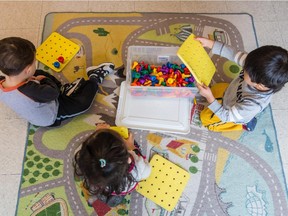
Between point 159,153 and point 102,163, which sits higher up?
point 102,163

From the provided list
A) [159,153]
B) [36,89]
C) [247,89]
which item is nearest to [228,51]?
[247,89]

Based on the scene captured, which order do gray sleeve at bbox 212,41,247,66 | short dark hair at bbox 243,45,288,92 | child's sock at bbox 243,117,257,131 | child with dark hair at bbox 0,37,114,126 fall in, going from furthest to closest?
child's sock at bbox 243,117,257,131 < gray sleeve at bbox 212,41,247,66 < child with dark hair at bbox 0,37,114,126 < short dark hair at bbox 243,45,288,92

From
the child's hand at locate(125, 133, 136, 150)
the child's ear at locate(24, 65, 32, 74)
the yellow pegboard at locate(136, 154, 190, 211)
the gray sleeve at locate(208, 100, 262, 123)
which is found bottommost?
the yellow pegboard at locate(136, 154, 190, 211)

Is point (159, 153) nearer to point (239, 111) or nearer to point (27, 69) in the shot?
point (239, 111)

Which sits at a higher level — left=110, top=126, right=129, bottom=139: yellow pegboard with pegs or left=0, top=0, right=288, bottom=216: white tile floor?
left=0, top=0, right=288, bottom=216: white tile floor

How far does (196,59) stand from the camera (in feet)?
3.57

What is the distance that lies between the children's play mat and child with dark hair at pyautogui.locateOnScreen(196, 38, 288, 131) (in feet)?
0.23

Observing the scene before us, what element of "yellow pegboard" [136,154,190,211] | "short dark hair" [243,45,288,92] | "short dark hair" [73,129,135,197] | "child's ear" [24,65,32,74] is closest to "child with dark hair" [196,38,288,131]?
"short dark hair" [243,45,288,92]

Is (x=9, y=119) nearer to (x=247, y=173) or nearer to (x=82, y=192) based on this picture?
(x=82, y=192)

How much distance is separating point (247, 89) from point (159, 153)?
455 mm

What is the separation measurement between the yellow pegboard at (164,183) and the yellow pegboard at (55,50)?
2.17 ft

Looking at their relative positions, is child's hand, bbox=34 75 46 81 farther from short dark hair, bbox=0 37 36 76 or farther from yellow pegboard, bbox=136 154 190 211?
yellow pegboard, bbox=136 154 190 211

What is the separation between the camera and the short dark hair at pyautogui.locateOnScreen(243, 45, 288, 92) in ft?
2.91

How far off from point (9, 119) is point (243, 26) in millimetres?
1260
